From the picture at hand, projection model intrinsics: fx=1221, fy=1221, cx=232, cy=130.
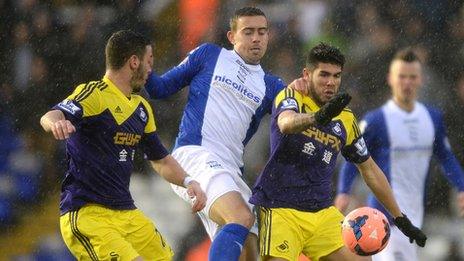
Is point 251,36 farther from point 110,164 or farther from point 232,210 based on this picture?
point 110,164

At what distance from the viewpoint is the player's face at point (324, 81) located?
7625 millimetres

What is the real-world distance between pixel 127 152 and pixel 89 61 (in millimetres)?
5036

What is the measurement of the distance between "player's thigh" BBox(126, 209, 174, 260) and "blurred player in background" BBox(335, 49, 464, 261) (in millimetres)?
2756

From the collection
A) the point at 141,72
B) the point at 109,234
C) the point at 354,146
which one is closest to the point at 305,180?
the point at 354,146

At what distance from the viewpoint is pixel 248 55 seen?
332 inches

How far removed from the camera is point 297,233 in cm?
762

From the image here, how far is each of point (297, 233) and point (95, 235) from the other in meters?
1.31

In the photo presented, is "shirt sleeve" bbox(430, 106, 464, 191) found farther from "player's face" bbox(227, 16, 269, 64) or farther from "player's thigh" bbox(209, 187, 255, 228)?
"player's thigh" bbox(209, 187, 255, 228)

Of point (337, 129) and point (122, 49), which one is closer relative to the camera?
point (122, 49)

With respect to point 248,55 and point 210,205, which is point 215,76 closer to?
point 248,55

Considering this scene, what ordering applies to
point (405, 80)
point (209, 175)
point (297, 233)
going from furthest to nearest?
point (405, 80) < point (209, 175) < point (297, 233)

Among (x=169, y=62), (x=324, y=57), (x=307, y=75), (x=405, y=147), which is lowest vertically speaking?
Result: (x=169, y=62)

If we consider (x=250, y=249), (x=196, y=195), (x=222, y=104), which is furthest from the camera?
(x=222, y=104)

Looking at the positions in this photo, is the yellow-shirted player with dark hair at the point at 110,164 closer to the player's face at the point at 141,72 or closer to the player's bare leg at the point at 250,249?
the player's face at the point at 141,72
